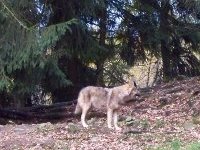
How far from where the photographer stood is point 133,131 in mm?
11500

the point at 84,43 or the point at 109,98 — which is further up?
the point at 84,43

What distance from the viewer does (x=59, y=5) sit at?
57.9 ft

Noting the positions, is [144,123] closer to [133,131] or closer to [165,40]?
[133,131]

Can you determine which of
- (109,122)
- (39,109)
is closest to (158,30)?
(39,109)

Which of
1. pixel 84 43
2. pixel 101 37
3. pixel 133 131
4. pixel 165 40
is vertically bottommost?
pixel 133 131

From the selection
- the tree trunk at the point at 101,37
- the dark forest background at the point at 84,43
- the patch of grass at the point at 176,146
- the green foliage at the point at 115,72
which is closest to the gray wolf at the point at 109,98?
the patch of grass at the point at 176,146

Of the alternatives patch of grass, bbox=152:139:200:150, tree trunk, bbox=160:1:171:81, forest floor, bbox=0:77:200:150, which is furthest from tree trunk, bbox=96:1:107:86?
patch of grass, bbox=152:139:200:150

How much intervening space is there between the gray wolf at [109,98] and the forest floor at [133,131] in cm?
35

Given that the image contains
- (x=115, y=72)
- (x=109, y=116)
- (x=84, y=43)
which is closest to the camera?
(x=109, y=116)

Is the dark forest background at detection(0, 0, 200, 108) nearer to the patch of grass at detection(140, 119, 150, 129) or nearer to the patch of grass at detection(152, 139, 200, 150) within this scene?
the patch of grass at detection(140, 119, 150, 129)

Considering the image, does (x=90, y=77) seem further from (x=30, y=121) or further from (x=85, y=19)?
(x=30, y=121)


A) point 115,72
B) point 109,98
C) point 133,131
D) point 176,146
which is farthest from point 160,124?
point 115,72

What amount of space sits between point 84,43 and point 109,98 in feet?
19.6

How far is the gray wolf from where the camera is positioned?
38.5ft
